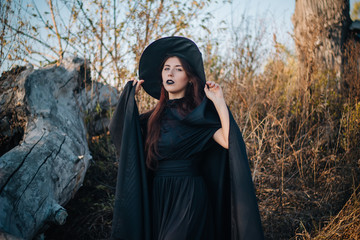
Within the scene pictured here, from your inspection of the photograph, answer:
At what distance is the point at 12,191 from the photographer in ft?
6.82

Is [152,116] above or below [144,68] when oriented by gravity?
below

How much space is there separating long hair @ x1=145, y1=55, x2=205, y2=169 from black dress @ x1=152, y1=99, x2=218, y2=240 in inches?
2.0

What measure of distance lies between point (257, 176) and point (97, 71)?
3431mm

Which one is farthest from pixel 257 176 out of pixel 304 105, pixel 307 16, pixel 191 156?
pixel 307 16

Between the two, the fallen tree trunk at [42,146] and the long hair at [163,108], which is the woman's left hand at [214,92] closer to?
the long hair at [163,108]

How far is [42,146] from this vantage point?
265 cm

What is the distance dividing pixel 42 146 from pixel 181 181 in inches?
60.9

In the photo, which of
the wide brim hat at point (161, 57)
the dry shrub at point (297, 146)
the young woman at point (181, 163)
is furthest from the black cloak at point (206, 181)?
the dry shrub at point (297, 146)

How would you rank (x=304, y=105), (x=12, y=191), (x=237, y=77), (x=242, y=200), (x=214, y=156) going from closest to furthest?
(x=242, y=200), (x=12, y=191), (x=214, y=156), (x=304, y=105), (x=237, y=77)

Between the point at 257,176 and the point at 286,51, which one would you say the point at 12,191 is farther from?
the point at 286,51

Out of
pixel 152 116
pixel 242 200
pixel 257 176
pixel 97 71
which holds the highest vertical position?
pixel 97 71

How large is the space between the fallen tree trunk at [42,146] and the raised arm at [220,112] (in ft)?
5.02

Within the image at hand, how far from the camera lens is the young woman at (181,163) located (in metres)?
1.98

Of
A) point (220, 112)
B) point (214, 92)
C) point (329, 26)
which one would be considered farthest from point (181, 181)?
point (329, 26)
